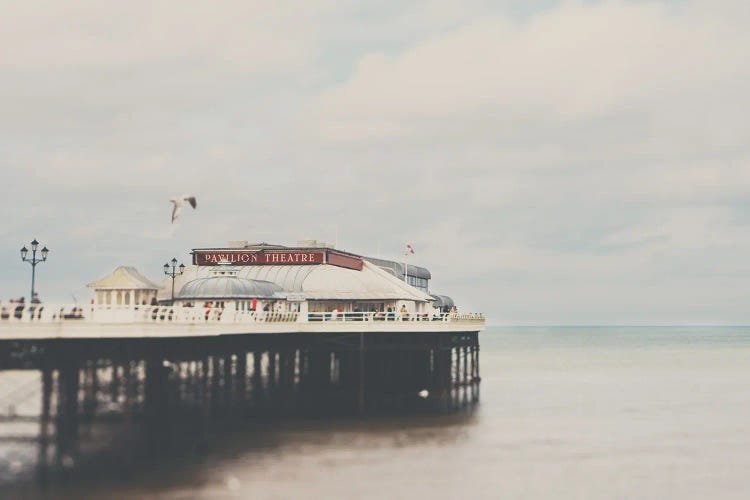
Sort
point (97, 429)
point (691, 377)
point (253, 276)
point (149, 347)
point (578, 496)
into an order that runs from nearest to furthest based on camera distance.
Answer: point (578, 496)
point (149, 347)
point (97, 429)
point (253, 276)
point (691, 377)

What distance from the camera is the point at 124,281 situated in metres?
69.1

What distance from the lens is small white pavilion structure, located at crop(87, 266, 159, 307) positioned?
69062 millimetres

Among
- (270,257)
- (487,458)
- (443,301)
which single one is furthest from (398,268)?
(487,458)

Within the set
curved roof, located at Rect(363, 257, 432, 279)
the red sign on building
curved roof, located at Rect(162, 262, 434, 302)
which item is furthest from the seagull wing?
curved roof, located at Rect(363, 257, 432, 279)

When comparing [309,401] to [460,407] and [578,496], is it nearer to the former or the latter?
[460,407]

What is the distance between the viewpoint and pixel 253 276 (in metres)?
93.6

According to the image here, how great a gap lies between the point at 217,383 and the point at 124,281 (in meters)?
9.06

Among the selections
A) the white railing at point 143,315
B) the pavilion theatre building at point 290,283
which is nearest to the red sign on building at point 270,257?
the pavilion theatre building at point 290,283

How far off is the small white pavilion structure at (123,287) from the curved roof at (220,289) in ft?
18.6

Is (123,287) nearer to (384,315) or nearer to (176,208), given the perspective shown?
(176,208)

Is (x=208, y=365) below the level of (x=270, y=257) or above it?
below

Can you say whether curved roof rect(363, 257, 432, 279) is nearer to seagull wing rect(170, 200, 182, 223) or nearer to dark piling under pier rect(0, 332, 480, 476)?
dark piling under pier rect(0, 332, 480, 476)

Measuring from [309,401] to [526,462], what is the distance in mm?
25554

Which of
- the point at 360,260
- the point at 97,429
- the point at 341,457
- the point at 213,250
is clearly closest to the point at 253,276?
the point at 213,250
